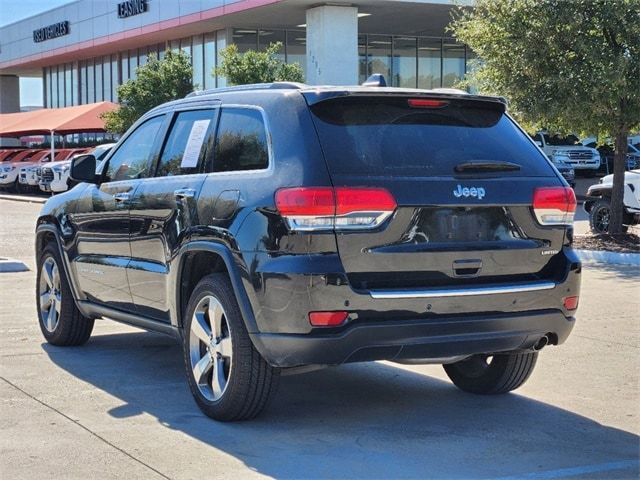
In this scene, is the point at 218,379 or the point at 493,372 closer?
the point at 218,379

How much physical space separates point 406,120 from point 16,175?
35.1 meters

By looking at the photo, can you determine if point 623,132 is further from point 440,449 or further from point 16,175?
point 16,175

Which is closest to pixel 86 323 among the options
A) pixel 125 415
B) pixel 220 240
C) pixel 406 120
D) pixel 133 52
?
pixel 125 415

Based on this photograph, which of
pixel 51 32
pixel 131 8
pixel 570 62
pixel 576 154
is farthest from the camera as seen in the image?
pixel 51 32

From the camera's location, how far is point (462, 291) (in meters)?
5.57

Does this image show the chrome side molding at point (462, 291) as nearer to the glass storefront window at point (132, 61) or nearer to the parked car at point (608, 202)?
the parked car at point (608, 202)

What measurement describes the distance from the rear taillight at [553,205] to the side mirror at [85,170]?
3.33 m

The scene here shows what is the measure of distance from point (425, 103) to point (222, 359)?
1857 mm

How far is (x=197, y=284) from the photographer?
243 inches

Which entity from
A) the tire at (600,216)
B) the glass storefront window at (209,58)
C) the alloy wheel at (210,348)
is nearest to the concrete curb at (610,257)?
the tire at (600,216)

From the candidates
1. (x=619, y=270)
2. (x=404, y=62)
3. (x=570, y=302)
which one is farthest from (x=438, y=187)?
(x=404, y=62)

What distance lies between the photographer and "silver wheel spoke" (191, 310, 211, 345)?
6.05 meters

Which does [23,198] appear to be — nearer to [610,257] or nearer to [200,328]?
[610,257]

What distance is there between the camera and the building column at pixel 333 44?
35906mm
